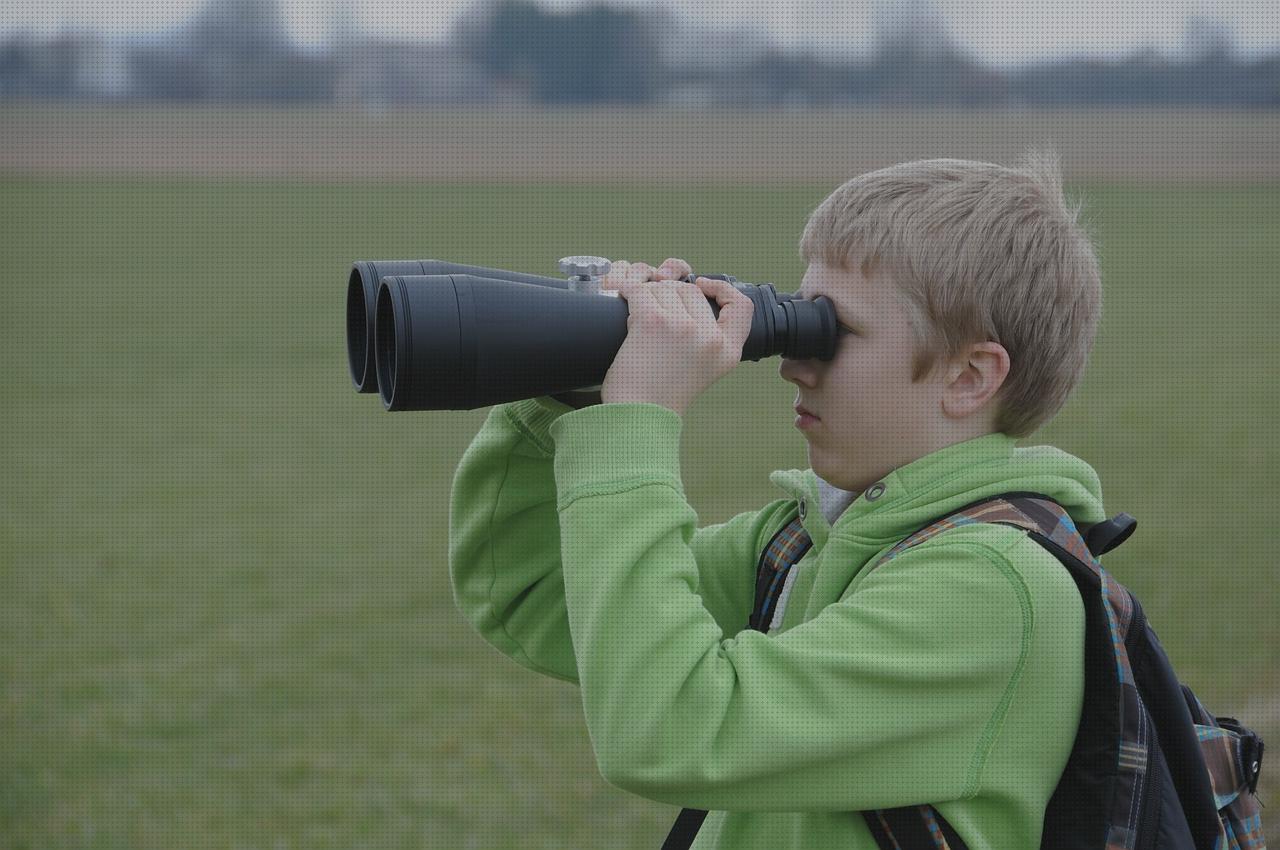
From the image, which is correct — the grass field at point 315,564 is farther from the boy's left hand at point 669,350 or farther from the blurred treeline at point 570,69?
the blurred treeline at point 570,69

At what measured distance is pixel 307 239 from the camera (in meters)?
20.9

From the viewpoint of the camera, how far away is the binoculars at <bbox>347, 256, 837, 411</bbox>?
1386 mm

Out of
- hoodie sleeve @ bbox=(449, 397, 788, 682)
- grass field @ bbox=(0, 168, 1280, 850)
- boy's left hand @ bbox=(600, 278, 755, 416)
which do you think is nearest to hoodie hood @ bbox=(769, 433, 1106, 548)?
boy's left hand @ bbox=(600, 278, 755, 416)

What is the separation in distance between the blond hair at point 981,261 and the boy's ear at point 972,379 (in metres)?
0.02

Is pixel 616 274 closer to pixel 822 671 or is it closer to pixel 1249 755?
pixel 822 671

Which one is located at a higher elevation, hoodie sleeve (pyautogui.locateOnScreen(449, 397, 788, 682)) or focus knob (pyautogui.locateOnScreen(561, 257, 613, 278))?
focus knob (pyautogui.locateOnScreen(561, 257, 613, 278))

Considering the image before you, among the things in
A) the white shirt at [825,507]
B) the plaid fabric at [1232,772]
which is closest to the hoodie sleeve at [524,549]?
the white shirt at [825,507]

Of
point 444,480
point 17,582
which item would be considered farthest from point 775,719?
point 444,480

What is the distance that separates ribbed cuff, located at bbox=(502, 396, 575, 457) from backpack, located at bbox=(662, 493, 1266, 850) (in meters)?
0.47

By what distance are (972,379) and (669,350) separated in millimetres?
339

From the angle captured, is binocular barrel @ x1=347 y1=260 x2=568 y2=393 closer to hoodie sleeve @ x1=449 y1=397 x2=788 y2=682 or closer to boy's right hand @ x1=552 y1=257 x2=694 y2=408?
boy's right hand @ x1=552 y1=257 x2=694 y2=408

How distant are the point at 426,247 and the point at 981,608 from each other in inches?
717

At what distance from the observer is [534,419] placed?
1683 mm

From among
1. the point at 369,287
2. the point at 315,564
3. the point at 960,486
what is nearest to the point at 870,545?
the point at 960,486
